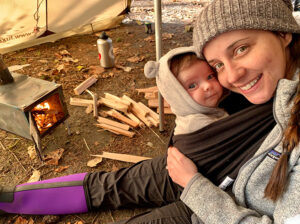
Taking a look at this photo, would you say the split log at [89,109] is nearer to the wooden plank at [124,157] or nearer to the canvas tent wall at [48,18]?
the wooden plank at [124,157]

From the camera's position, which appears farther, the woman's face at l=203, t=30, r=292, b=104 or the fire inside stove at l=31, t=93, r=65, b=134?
the fire inside stove at l=31, t=93, r=65, b=134

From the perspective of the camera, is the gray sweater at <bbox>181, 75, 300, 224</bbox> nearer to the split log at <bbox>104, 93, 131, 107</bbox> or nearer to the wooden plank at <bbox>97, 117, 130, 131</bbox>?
the wooden plank at <bbox>97, 117, 130, 131</bbox>

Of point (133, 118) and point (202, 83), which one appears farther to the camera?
point (133, 118)

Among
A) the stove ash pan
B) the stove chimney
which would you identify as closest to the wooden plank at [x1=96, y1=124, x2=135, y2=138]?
the stove ash pan

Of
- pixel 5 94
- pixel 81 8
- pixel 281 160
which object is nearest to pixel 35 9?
pixel 81 8

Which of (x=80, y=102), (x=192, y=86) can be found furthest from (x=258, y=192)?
(x=80, y=102)

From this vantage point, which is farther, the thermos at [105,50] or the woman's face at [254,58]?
the thermos at [105,50]

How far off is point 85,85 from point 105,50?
775mm

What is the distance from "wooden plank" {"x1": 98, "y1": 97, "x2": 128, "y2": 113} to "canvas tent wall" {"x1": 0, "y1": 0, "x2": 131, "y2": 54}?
238cm

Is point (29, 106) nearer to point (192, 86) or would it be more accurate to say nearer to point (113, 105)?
point (113, 105)

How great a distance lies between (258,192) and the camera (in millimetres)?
1228

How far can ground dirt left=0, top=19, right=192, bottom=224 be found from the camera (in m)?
2.65

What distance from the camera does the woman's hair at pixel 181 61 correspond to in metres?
1.68

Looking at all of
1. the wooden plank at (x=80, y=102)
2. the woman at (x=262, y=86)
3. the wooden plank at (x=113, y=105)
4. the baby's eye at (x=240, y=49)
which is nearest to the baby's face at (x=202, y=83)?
the woman at (x=262, y=86)
